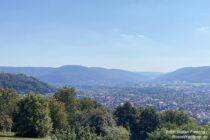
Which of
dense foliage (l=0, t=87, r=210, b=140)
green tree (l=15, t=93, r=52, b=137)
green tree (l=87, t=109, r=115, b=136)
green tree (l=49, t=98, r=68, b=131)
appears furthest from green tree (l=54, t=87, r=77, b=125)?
green tree (l=15, t=93, r=52, b=137)

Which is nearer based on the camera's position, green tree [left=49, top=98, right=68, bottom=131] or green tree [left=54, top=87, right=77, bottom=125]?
green tree [left=49, top=98, right=68, bottom=131]

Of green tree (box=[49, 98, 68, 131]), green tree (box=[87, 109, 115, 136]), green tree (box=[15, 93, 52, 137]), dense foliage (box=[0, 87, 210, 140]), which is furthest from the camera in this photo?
green tree (box=[49, 98, 68, 131])

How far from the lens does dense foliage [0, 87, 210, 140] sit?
39.8m

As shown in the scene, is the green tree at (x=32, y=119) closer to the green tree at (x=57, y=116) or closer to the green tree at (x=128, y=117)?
the green tree at (x=57, y=116)

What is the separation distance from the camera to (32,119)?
44250mm

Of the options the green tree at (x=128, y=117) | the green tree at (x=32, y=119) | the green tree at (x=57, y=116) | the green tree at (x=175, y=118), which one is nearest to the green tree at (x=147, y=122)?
the green tree at (x=128, y=117)

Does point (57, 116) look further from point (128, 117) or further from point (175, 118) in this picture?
point (175, 118)

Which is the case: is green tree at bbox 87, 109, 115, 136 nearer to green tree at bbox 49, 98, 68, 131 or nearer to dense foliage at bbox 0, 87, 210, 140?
dense foliage at bbox 0, 87, 210, 140

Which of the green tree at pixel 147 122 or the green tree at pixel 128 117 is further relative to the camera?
the green tree at pixel 128 117

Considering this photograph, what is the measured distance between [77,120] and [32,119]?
9.66 meters

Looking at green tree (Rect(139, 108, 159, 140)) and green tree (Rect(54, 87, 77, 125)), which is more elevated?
green tree (Rect(54, 87, 77, 125))

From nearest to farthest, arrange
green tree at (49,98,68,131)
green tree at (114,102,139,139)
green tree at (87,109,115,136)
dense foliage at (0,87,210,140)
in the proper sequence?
dense foliage at (0,87,210,140), green tree at (87,109,115,136), green tree at (49,98,68,131), green tree at (114,102,139,139)

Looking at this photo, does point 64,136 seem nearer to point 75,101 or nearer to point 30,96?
point 30,96

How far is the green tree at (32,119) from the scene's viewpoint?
4412 centimetres
